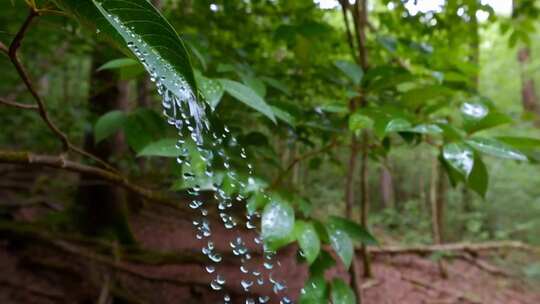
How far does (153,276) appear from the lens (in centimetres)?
222

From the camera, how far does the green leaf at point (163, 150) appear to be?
906 mm

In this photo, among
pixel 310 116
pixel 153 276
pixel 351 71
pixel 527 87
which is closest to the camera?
pixel 351 71

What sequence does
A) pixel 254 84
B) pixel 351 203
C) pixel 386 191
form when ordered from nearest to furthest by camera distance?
pixel 254 84 < pixel 351 203 < pixel 386 191

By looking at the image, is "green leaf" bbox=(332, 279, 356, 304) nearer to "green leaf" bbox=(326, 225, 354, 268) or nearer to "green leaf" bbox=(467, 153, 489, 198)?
"green leaf" bbox=(326, 225, 354, 268)

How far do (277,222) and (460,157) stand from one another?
44 cm

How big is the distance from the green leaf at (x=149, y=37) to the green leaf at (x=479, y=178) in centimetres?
80

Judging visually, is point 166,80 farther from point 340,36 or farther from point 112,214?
point 112,214

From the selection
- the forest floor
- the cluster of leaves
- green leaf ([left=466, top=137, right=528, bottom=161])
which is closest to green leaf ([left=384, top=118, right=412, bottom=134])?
the cluster of leaves

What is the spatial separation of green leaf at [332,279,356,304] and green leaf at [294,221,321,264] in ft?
0.58

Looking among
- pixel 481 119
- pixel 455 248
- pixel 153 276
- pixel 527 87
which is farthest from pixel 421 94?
pixel 527 87

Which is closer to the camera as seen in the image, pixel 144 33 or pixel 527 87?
pixel 144 33

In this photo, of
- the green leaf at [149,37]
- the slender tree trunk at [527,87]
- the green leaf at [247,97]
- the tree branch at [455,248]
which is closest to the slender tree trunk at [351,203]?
the green leaf at [247,97]

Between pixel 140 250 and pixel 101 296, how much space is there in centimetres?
42

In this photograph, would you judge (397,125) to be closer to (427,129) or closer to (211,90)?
(427,129)
